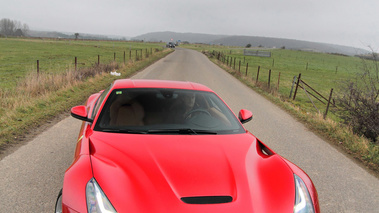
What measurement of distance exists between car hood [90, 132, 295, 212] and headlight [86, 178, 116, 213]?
0.04 m

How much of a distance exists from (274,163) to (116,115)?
5.64ft

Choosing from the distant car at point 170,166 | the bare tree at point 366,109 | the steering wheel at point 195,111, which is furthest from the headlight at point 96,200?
the bare tree at point 366,109

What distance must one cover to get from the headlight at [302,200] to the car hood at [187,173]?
48 mm

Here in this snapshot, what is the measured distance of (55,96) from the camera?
8.56 meters

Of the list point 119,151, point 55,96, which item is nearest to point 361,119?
point 119,151

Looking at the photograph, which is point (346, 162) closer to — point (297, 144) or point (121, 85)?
point (297, 144)

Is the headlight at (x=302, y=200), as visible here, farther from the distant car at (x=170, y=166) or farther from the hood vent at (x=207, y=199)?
the hood vent at (x=207, y=199)

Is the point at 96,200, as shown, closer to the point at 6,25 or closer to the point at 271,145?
the point at 271,145

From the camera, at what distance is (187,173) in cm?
198

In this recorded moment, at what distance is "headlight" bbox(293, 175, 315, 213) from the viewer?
187 centimetres

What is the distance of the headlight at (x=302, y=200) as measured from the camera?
6.14 ft

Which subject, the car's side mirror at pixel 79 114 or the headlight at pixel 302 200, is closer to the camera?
the headlight at pixel 302 200

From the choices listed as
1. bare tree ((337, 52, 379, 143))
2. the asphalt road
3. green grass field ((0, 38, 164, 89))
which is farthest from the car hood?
green grass field ((0, 38, 164, 89))

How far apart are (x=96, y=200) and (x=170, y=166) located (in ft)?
1.89
